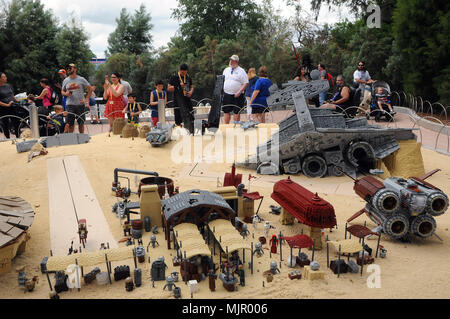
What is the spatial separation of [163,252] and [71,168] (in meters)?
5.12

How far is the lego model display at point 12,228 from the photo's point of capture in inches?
220

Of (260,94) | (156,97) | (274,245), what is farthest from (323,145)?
(156,97)

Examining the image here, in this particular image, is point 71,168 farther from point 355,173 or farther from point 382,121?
point 382,121

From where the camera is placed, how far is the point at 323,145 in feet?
33.2

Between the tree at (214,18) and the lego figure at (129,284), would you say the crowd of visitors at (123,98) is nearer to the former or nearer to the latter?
the lego figure at (129,284)

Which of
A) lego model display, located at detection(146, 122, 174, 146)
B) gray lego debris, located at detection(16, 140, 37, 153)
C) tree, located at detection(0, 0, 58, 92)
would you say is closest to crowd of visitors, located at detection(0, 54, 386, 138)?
lego model display, located at detection(146, 122, 174, 146)

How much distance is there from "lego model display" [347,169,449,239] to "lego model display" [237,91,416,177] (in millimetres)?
3420

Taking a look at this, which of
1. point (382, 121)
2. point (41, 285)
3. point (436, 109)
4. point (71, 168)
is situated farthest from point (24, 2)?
point (41, 285)

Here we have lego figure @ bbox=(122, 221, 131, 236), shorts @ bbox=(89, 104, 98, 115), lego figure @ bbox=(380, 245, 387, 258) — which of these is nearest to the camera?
lego figure @ bbox=(380, 245, 387, 258)

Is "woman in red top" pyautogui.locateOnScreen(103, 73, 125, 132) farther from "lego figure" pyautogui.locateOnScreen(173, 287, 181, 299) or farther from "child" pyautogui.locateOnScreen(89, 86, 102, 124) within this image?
"lego figure" pyautogui.locateOnScreen(173, 287, 181, 299)

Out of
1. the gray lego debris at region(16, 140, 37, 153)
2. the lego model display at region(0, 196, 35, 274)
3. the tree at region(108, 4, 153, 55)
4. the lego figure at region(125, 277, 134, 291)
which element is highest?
the tree at region(108, 4, 153, 55)

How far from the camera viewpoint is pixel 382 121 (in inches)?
674

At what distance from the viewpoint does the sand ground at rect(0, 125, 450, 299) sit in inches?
205

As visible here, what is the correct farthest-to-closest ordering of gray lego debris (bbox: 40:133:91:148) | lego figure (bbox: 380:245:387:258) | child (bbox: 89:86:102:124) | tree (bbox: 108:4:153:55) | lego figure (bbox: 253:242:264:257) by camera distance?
tree (bbox: 108:4:153:55) < child (bbox: 89:86:102:124) < gray lego debris (bbox: 40:133:91:148) < lego figure (bbox: 253:242:264:257) < lego figure (bbox: 380:245:387:258)
